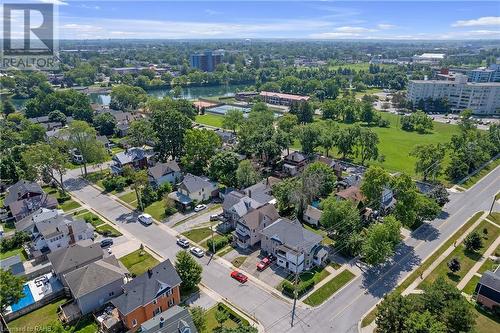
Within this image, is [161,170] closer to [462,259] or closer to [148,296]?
[148,296]

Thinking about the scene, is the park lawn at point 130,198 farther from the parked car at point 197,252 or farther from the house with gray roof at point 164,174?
the parked car at point 197,252

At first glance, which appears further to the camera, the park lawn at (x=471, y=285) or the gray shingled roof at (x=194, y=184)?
the gray shingled roof at (x=194, y=184)

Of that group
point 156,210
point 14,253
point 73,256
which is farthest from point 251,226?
point 14,253

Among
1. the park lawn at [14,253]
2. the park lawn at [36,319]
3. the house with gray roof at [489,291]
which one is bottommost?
the park lawn at [36,319]

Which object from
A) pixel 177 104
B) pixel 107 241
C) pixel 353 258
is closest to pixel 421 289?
pixel 353 258

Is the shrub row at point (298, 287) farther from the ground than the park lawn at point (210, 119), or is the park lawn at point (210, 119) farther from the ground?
the park lawn at point (210, 119)

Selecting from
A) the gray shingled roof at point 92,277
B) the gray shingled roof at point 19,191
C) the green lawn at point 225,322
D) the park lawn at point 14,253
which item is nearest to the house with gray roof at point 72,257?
the gray shingled roof at point 92,277

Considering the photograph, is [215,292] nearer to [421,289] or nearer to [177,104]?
[421,289]
